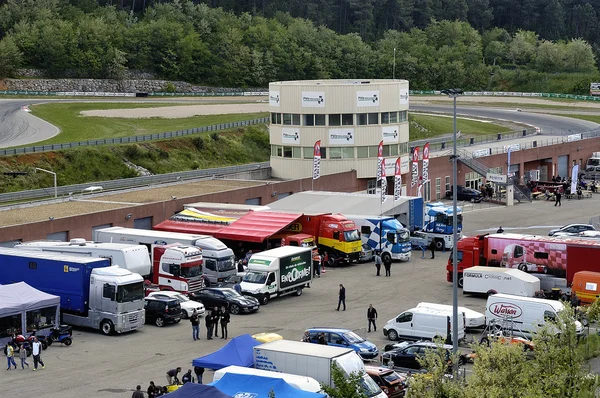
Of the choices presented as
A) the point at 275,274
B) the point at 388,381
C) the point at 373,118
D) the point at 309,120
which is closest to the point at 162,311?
the point at 275,274

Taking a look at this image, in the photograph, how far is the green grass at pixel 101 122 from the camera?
9806 cm

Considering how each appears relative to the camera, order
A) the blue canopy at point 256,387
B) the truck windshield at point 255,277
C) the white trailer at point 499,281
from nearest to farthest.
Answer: the blue canopy at point 256,387 → the white trailer at point 499,281 → the truck windshield at point 255,277

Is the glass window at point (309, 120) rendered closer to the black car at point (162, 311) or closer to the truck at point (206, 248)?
the truck at point (206, 248)

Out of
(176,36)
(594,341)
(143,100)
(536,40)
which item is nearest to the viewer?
(594,341)

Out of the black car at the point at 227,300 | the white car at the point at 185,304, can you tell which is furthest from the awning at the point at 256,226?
the white car at the point at 185,304

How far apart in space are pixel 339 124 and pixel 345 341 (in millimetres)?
38151

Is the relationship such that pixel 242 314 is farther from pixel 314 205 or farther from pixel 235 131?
pixel 235 131

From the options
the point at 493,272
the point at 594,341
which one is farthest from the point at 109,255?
the point at 594,341

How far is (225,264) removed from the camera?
48094 mm

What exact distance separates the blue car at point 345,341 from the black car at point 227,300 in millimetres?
7732

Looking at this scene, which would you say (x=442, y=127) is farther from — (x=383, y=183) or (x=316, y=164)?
(x=383, y=183)

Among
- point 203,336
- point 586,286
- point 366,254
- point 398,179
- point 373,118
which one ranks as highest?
point 373,118

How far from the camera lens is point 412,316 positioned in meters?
38.3

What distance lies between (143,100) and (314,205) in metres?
76.4
